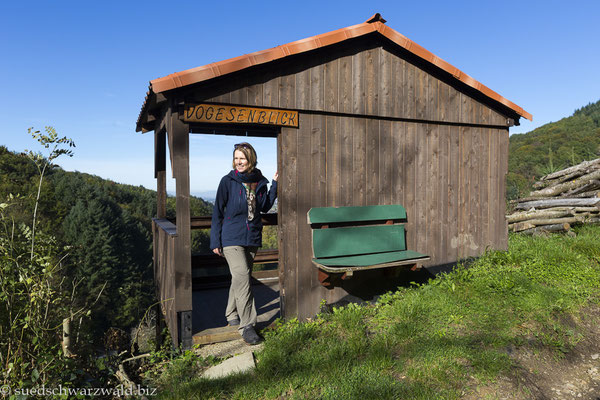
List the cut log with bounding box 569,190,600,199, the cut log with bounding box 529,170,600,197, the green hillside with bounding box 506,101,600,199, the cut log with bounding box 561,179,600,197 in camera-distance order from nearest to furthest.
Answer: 1. the cut log with bounding box 569,190,600,199
2. the cut log with bounding box 561,179,600,197
3. the cut log with bounding box 529,170,600,197
4. the green hillside with bounding box 506,101,600,199

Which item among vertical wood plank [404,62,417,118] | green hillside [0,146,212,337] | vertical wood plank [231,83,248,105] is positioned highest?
vertical wood plank [404,62,417,118]

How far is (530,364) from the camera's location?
4055mm

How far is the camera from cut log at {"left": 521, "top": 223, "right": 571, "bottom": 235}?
8922 millimetres

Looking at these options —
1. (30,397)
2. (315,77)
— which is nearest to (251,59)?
(315,77)

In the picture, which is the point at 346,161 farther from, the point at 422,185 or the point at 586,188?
the point at 586,188

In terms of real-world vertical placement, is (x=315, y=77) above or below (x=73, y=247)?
above

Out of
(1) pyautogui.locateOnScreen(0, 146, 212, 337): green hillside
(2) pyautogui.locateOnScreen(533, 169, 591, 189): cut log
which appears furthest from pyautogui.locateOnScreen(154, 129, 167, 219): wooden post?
(1) pyautogui.locateOnScreen(0, 146, 212, 337): green hillside

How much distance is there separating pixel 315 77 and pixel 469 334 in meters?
3.79

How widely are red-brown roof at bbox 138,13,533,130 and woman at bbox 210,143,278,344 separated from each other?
91cm

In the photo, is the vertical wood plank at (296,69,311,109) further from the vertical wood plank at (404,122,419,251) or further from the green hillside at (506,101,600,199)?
the green hillside at (506,101,600,199)

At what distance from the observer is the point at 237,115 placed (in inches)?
182

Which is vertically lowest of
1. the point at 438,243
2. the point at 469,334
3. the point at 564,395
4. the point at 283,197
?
the point at 564,395

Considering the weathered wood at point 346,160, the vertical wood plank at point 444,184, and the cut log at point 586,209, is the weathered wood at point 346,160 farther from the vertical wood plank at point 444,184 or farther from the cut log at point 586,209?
the cut log at point 586,209

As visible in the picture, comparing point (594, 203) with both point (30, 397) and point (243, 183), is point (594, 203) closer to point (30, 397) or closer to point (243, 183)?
point (243, 183)
